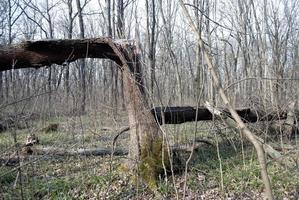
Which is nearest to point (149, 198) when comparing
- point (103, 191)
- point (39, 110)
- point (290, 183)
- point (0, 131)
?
point (103, 191)

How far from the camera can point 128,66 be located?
6.32 metres

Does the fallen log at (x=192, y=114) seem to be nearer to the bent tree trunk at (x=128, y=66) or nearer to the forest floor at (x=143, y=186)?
the forest floor at (x=143, y=186)

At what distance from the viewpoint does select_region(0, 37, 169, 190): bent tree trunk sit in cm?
603

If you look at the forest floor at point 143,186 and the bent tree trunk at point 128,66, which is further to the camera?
the bent tree trunk at point 128,66

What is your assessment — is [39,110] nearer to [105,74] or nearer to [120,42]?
[120,42]

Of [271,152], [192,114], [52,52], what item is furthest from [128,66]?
[271,152]

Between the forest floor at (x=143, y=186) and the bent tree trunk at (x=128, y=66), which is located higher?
the bent tree trunk at (x=128, y=66)

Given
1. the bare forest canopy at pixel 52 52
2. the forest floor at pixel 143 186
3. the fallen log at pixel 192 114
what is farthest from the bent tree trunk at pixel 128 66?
the fallen log at pixel 192 114

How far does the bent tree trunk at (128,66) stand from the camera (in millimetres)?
6027

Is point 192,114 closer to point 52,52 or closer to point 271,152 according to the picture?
point 52,52

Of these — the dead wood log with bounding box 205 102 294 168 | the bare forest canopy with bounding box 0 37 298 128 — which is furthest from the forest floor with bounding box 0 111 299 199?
the bare forest canopy with bounding box 0 37 298 128

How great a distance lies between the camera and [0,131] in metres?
13.0

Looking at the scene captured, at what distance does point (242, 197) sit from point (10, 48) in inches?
187

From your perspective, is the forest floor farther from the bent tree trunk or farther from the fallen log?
the fallen log
